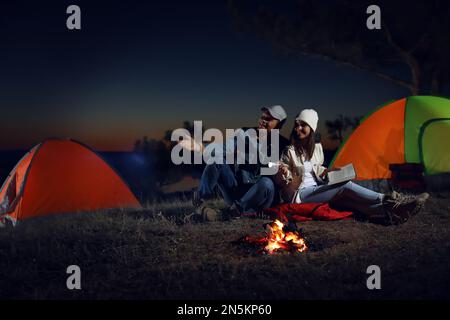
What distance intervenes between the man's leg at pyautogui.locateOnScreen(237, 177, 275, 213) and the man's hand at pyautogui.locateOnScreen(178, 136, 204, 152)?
81 cm

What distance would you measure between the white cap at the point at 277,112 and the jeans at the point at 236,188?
76 cm

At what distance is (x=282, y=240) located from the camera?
4707mm

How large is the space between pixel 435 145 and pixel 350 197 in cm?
354

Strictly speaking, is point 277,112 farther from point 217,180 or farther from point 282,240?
point 282,240

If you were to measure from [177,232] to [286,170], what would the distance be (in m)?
1.47

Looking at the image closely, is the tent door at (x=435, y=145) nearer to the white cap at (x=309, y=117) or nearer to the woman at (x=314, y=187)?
the woman at (x=314, y=187)

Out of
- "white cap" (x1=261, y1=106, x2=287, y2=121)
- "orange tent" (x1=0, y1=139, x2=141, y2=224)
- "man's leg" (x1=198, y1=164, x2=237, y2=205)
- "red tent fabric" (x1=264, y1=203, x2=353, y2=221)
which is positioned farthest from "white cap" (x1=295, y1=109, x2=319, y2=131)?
"orange tent" (x1=0, y1=139, x2=141, y2=224)

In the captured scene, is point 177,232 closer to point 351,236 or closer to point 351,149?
point 351,236

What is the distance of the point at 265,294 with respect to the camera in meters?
3.53

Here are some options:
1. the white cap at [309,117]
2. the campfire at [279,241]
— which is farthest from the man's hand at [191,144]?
the campfire at [279,241]

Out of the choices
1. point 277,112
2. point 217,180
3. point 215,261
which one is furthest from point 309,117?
point 215,261

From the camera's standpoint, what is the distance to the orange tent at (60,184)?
24.0 feet

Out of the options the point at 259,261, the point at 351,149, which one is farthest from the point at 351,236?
the point at 351,149

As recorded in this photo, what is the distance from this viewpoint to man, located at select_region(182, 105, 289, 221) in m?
5.88
